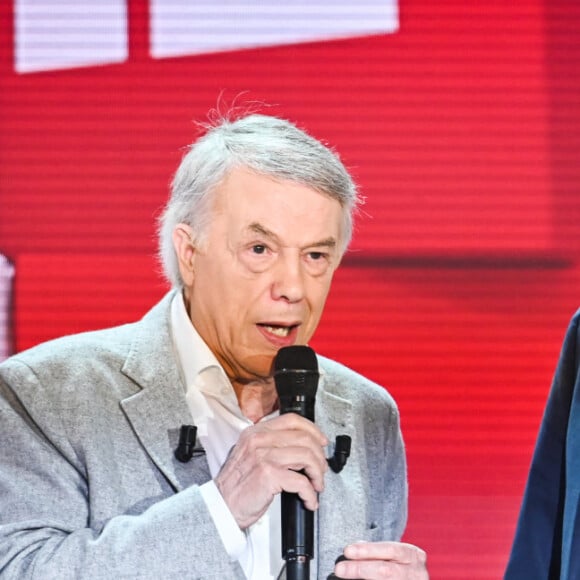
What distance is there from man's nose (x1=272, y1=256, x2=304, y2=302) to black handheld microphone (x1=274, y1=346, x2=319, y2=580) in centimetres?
19

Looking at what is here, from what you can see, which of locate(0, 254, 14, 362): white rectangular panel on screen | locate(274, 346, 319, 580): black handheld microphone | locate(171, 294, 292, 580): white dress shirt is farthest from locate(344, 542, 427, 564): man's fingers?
locate(0, 254, 14, 362): white rectangular panel on screen

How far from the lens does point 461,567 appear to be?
2900mm

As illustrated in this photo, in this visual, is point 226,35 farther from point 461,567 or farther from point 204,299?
point 461,567

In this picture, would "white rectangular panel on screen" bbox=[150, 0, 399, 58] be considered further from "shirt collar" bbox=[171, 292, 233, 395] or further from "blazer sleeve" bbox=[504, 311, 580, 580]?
"blazer sleeve" bbox=[504, 311, 580, 580]

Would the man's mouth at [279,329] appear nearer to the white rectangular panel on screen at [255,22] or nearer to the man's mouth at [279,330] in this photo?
the man's mouth at [279,330]

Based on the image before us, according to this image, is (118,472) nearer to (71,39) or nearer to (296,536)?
(296,536)

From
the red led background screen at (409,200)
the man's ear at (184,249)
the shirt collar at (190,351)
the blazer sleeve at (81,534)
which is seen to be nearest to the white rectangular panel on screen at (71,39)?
the red led background screen at (409,200)

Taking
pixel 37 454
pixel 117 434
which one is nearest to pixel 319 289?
pixel 117 434

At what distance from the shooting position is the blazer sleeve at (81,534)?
1.78 metres

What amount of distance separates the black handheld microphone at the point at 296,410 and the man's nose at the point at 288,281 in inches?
7.3

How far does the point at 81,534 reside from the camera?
1831 millimetres

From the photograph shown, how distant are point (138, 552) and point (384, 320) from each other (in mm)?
1305

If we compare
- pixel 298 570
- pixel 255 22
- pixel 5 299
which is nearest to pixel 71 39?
pixel 255 22

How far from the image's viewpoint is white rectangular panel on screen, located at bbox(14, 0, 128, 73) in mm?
2943
